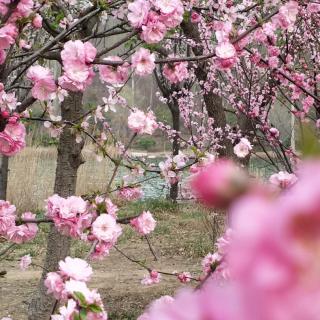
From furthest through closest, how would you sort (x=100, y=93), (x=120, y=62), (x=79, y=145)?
(x=100, y=93)
(x=79, y=145)
(x=120, y=62)

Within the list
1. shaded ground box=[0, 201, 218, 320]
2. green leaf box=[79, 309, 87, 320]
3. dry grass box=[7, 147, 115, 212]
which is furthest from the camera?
dry grass box=[7, 147, 115, 212]

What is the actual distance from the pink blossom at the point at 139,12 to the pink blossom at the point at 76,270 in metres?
0.93

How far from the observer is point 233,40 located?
90.7 inches

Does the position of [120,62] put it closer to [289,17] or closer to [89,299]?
[289,17]

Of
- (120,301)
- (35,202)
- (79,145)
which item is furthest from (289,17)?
(35,202)

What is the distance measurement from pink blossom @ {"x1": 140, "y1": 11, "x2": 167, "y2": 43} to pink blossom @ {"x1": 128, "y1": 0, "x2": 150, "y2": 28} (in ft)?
0.07

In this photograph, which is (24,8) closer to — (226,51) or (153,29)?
(153,29)

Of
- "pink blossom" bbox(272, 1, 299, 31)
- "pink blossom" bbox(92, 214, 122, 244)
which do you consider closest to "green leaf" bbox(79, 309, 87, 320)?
"pink blossom" bbox(92, 214, 122, 244)

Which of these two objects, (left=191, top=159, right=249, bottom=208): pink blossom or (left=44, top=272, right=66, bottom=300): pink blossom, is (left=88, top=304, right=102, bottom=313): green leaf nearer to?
(left=44, top=272, right=66, bottom=300): pink blossom

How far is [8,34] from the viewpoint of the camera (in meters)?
1.92

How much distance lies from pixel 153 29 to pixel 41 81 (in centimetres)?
47

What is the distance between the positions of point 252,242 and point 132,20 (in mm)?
2024

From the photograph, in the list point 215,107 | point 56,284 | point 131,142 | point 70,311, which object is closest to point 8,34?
point 131,142

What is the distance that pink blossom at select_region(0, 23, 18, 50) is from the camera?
1913mm
